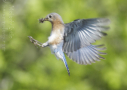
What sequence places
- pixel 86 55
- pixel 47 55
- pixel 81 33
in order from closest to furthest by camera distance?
pixel 81 33 → pixel 86 55 → pixel 47 55

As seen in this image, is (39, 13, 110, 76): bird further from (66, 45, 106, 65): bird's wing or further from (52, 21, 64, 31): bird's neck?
(66, 45, 106, 65): bird's wing

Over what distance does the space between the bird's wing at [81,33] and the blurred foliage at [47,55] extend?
208 cm

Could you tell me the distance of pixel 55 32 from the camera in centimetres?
340

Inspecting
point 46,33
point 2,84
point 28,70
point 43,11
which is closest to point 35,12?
point 43,11

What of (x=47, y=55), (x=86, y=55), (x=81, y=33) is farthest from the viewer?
(x=47, y=55)

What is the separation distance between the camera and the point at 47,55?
5562 mm

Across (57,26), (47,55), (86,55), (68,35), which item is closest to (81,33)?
(68,35)

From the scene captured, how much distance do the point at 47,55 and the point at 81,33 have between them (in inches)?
93.6

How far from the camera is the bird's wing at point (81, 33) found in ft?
10.0

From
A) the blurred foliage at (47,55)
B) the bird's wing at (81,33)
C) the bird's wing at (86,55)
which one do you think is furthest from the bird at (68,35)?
the blurred foliage at (47,55)

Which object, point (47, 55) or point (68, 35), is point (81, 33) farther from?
point (47, 55)

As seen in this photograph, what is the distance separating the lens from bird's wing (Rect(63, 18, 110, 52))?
3.06 metres

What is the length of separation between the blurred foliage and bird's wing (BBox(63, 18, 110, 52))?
6.83ft

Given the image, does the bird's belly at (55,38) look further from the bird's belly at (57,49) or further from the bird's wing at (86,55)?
the bird's wing at (86,55)
